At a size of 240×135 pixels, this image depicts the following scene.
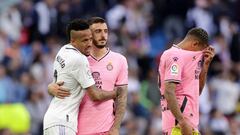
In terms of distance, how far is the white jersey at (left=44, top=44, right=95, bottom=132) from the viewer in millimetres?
11727

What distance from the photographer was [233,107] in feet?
76.9

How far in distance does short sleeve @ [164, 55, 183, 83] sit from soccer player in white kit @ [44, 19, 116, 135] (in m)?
0.80

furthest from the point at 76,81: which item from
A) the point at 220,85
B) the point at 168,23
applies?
the point at 168,23

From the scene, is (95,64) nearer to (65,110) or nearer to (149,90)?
(65,110)

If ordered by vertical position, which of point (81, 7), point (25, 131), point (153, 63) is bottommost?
point (25, 131)

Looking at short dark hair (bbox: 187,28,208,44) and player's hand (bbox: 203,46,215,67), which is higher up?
short dark hair (bbox: 187,28,208,44)

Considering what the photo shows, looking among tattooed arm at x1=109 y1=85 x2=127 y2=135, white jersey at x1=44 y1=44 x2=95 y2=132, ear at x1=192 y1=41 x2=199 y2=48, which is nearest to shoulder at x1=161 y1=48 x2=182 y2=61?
ear at x1=192 y1=41 x2=199 y2=48

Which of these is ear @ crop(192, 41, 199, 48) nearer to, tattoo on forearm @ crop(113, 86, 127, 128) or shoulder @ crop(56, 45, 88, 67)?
tattoo on forearm @ crop(113, 86, 127, 128)

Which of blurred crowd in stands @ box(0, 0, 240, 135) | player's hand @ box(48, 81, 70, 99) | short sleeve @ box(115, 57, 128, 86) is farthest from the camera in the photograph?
blurred crowd in stands @ box(0, 0, 240, 135)

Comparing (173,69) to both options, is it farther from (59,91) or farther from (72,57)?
(59,91)

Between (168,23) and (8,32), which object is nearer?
(8,32)

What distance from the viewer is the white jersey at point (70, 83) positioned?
1173 cm

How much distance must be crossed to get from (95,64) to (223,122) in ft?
34.4

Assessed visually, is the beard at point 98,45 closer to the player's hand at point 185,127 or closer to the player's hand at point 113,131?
the player's hand at point 113,131
